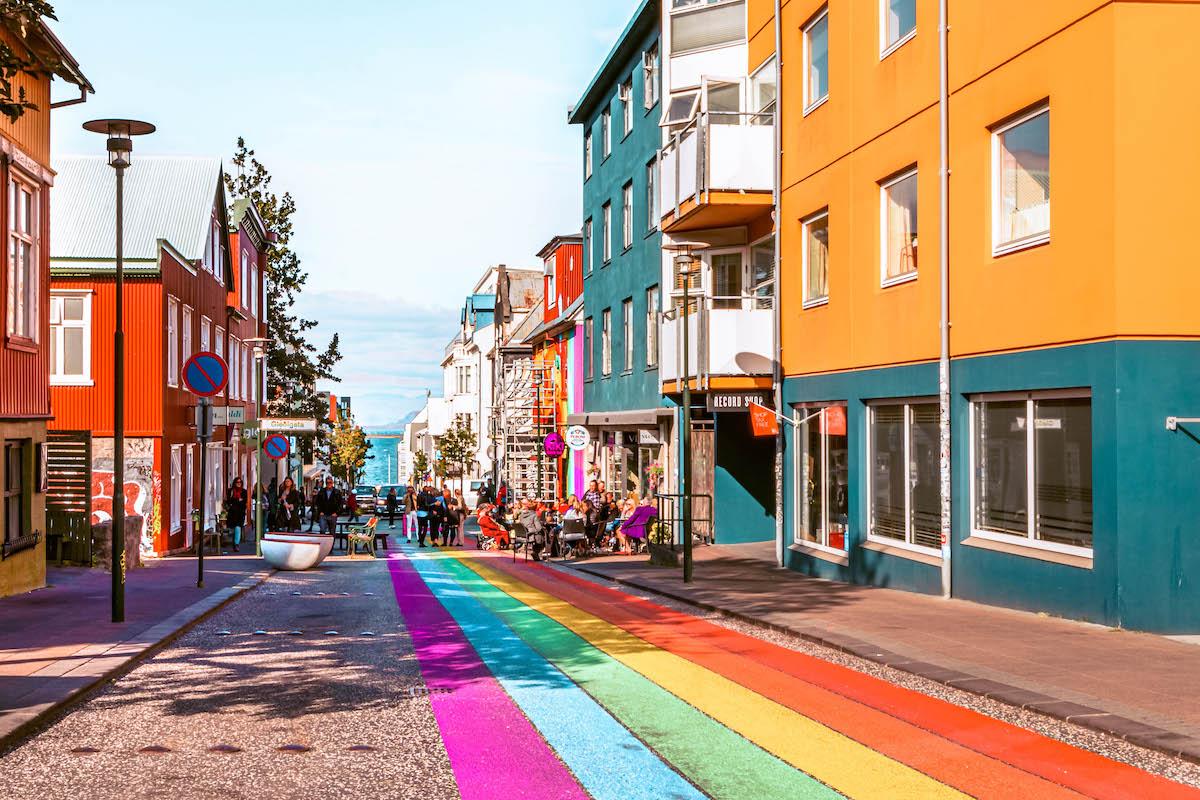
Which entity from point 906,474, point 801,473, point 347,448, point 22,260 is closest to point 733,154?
point 801,473

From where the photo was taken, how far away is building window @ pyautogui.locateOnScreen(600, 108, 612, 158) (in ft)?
123

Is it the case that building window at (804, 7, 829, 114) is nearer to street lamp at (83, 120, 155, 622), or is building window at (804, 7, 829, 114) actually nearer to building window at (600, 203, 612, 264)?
street lamp at (83, 120, 155, 622)

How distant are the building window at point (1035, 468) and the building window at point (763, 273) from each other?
27.8 feet

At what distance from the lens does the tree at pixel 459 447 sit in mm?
83250

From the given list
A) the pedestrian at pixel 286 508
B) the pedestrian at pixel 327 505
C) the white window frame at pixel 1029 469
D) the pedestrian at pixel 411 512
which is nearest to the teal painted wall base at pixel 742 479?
the white window frame at pixel 1029 469

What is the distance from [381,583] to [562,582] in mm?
2921

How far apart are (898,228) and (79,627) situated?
1133 centimetres

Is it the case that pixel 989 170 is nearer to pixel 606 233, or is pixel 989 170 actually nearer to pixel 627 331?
pixel 627 331

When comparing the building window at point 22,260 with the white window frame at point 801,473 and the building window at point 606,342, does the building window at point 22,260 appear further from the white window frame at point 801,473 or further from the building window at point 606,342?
the building window at point 606,342

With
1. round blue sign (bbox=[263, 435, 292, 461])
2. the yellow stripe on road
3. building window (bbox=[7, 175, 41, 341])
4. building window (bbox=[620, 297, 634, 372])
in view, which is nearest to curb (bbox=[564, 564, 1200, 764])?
the yellow stripe on road

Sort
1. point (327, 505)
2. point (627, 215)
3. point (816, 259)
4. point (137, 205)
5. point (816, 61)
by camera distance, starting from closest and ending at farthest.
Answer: point (816, 61), point (816, 259), point (137, 205), point (627, 215), point (327, 505)

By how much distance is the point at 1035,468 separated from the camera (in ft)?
44.9

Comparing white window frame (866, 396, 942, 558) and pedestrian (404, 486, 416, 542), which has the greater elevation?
white window frame (866, 396, 942, 558)

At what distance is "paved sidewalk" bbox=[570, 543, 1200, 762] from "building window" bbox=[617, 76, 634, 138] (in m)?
19.2
